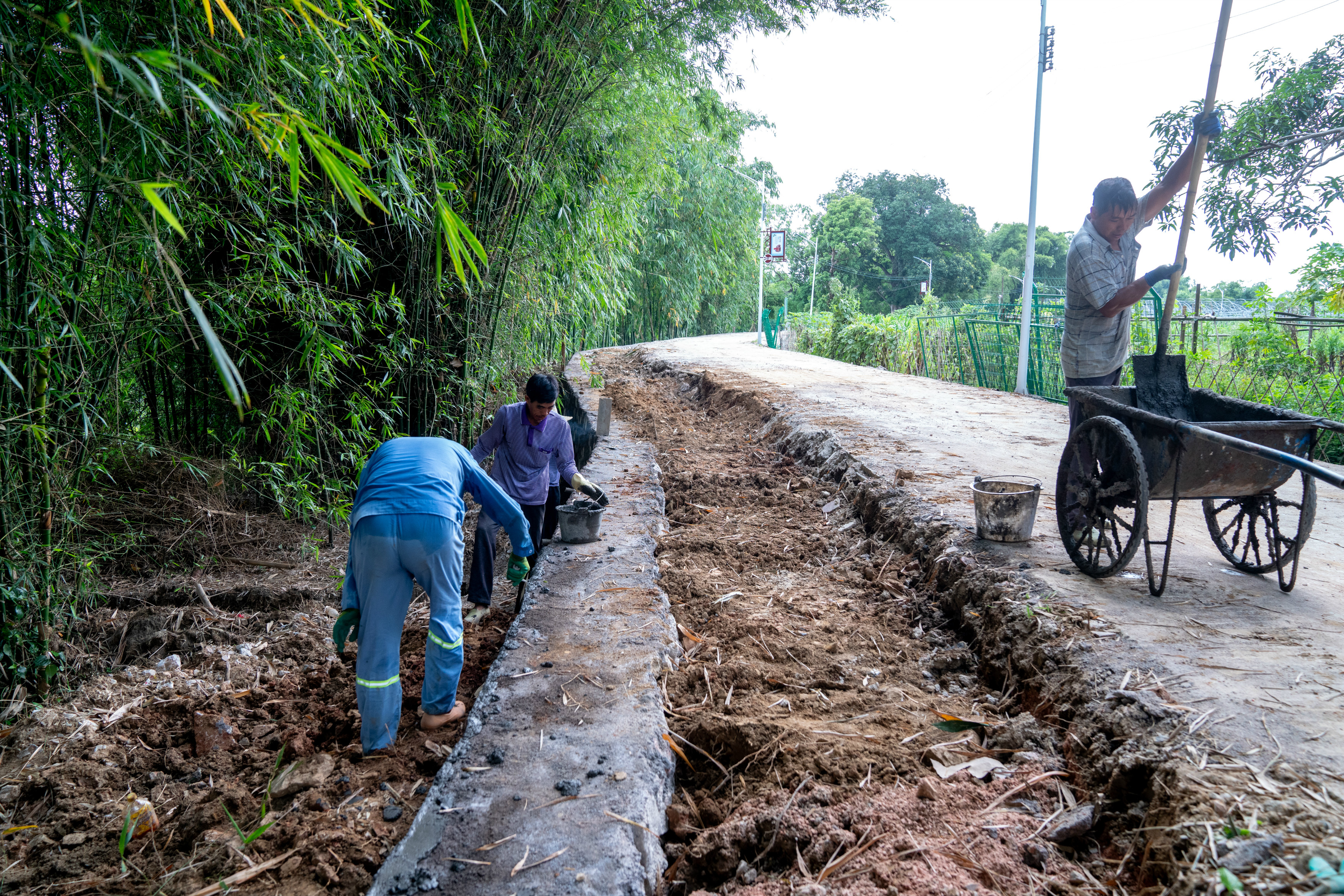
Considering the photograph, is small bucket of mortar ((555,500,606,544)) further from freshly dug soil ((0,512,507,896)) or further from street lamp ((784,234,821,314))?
street lamp ((784,234,821,314))

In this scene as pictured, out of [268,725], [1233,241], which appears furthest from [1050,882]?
[1233,241]

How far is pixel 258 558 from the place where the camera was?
4.46 metres

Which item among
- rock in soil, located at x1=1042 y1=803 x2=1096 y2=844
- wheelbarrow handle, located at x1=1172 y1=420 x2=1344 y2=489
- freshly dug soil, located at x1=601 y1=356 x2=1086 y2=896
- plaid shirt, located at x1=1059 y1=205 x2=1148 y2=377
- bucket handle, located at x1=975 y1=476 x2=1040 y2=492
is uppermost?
plaid shirt, located at x1=1059 y1=205 x2=1148 y2=377

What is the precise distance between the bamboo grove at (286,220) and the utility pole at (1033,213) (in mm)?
5366

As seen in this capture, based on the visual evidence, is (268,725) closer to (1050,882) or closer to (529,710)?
(529,710)

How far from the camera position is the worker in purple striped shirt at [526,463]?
413cm

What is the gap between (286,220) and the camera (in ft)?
13.1


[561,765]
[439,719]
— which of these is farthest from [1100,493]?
[439,719]

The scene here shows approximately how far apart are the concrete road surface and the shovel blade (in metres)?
0.73

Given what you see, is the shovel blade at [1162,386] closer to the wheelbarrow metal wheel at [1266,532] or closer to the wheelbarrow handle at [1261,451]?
the wheelbarrow metal wheel at [1266,532]

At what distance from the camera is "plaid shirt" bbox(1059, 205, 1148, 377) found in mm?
3596

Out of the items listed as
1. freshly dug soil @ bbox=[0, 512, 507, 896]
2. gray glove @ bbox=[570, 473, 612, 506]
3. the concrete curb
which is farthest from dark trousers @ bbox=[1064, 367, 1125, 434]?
freshly dug soil @ bbox=[0, 512, 507, 896]

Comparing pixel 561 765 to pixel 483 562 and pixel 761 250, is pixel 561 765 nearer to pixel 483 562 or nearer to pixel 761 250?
pixel 483 562

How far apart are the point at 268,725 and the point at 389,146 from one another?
2.82m
